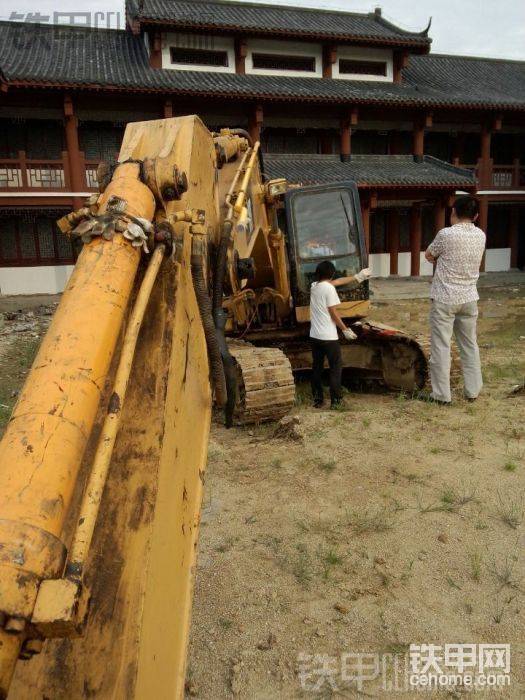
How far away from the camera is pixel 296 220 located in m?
5.69

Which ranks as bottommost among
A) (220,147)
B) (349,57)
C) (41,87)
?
(220,147)

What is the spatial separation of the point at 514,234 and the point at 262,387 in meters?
19.8

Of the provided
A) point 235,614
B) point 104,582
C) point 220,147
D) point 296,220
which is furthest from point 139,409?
point 296,220

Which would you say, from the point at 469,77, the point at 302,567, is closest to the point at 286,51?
the point at 469,77

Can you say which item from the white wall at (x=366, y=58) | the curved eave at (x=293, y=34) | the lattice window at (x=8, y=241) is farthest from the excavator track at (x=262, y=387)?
the white wall at (x=366, y=58)

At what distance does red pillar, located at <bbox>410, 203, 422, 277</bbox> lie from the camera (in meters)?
19.2

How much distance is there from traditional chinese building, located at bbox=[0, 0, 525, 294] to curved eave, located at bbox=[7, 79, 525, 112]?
0.14 feet

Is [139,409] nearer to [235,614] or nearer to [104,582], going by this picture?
[104,582]

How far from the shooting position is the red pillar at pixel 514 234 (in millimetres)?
21375

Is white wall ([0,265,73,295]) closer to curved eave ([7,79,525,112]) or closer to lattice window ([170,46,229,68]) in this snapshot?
curved eave ([7,79,525,112])

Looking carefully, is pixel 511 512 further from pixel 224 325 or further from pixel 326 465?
pixel 224 325

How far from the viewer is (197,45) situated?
57.0 ft

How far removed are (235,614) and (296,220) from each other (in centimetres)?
399

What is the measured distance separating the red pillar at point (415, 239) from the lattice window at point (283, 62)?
5.65 m
